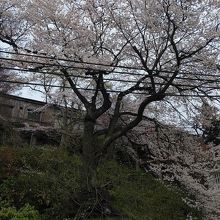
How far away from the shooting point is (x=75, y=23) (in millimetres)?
15695

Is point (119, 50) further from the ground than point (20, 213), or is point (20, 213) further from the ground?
point (119, 50)

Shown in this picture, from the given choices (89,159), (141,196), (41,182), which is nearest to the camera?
(89,159)

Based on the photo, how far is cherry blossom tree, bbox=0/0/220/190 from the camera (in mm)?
13828

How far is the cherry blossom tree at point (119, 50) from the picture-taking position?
45.4 ft

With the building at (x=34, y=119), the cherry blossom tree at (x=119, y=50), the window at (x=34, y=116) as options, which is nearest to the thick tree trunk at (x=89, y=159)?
the cherry blossom tree at (x=119, y=50)

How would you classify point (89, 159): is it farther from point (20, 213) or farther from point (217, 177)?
point (217, 177)

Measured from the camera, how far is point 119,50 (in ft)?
51.4

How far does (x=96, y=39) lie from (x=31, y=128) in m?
9.98

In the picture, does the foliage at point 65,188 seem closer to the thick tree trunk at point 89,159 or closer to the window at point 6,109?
the thick tree trunk at point 89,159

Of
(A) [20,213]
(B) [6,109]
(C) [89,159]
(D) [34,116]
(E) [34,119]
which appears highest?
(B) [6,109]

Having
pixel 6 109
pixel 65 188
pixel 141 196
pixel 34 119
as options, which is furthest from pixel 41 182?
pixel 6 109

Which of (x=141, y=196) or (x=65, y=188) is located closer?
(x=65, y=188)

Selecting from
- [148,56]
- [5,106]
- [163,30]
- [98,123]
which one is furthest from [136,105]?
[5,106]

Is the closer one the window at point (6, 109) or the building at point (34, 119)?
the building at point (34, 119)
